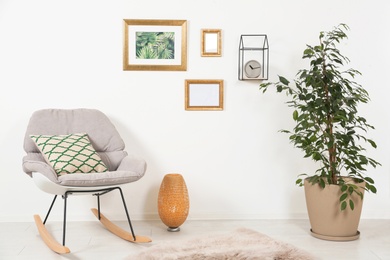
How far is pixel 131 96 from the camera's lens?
383 cm

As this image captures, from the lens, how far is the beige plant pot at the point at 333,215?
129 inches

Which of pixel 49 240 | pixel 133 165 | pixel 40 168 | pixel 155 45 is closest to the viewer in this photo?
pixel 40 168

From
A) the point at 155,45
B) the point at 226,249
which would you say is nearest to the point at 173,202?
the point at 226,249

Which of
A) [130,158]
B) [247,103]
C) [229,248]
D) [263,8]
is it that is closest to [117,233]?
[130,158]

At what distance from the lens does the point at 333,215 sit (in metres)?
3.30

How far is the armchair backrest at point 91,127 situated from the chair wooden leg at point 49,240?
59 cm

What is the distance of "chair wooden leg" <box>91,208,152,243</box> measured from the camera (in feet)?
10.4

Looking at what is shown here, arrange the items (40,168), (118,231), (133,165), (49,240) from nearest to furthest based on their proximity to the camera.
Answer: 1. (40,168)
2. (49,240)
3. (133,165)
4. (118,231)

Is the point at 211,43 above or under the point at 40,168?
above

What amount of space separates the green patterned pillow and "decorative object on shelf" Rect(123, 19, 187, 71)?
0.73 meters

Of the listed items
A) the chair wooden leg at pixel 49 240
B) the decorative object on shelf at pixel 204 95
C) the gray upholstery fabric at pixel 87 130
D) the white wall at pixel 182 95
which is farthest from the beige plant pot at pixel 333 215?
the chair wooden leg at pixel 49 240

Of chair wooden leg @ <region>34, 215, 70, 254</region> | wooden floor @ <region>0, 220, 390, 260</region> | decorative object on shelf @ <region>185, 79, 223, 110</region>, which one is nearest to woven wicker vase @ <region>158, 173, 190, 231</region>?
wooden floor @ <region>0, 220, 390, 260</region>

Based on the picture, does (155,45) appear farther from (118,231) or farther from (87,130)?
(118,231)

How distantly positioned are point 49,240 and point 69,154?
55 centimetres
